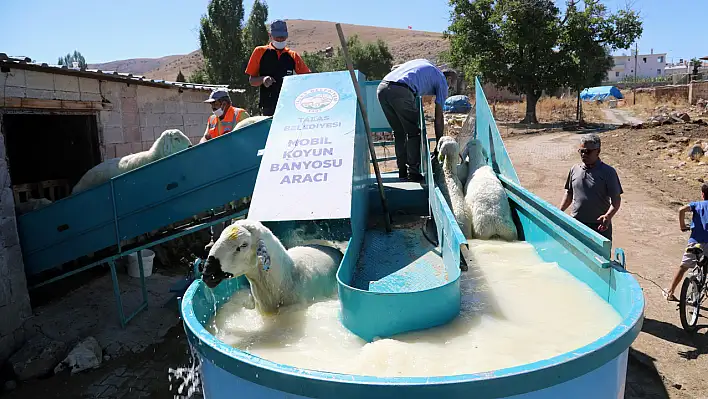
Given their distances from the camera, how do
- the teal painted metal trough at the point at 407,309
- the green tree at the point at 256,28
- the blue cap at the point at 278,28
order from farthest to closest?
the green tree at the point at 256,28 < the blue cap at the point at 278,28 < the teal painted metal trough at the point at 407,309

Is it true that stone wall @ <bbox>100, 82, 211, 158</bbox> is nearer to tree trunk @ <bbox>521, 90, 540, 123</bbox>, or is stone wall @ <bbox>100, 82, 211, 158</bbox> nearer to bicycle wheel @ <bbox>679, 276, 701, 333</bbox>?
bicycle wheel @ <bbox>679, 276, 701, 333</bbox>

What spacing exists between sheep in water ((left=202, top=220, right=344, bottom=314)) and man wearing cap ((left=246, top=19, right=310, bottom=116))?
3.46 meters

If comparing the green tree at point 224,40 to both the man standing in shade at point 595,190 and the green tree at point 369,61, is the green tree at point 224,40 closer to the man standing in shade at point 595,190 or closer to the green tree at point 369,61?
the green tree at point 369,61

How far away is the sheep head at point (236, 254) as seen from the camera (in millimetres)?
2777

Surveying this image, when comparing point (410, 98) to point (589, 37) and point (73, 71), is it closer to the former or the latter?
point (73, 71)

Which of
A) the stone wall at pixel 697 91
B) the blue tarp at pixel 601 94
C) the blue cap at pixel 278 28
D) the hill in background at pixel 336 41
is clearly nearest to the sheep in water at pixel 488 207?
the blue cap at pixel 278 28

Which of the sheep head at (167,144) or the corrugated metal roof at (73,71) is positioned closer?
the corrugated metal roof at (73,71)

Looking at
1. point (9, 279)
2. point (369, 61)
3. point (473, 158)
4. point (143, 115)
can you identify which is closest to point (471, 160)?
point (473, 158)

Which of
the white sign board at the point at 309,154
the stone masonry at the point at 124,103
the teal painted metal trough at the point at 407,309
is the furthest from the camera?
the stone masonry at the point at 124,103

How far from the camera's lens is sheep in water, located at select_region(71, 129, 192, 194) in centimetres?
667

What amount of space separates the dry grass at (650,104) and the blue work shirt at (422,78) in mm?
27477

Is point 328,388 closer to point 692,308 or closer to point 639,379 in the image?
point 639,379

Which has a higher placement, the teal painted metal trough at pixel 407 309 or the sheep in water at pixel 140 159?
the sheep in water at pixel 140 159

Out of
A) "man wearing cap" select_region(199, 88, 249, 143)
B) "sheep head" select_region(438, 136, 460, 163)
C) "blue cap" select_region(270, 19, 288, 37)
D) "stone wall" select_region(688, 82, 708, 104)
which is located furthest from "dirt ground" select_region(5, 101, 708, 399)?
"stone wall" select_region(688, 82, 708, 104)
